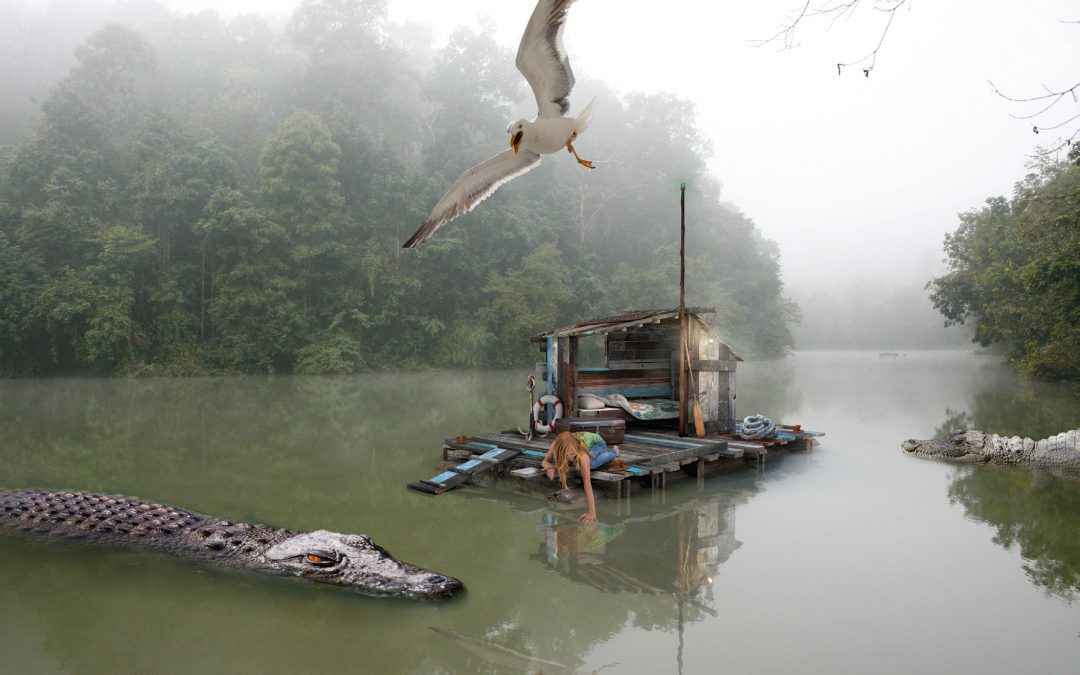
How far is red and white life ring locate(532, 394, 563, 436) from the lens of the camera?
8109 mm

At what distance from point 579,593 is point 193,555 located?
284 cm

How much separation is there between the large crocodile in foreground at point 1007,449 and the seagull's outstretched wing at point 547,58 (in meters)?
9.06

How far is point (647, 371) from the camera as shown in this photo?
9844 millimetres

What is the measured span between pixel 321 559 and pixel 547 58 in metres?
3.53

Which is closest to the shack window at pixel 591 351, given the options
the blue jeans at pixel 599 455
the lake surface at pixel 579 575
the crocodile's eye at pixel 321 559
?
the lake surface at pixel 579 575

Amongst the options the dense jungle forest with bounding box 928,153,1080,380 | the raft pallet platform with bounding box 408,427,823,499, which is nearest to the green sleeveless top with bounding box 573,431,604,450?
the raft pallet platform with bounding box 408,427,823,499

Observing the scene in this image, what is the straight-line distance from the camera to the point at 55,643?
3.38 meters

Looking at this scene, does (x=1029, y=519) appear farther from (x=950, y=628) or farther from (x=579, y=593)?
(x=579, y=593)

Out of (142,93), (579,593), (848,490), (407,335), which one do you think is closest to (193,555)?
(579,593)

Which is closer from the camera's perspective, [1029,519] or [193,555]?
[193,555]

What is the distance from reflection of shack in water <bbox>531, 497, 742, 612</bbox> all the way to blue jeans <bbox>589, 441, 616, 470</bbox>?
819mm

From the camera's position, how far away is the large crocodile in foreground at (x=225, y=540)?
3939 mm

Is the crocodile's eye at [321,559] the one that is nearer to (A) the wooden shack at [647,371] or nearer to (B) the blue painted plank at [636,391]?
(A) the wooden shack at [647,371]

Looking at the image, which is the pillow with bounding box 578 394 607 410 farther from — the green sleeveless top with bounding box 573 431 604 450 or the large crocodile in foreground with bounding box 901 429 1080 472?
the large crocodile in foreground with bounding box 901 429 1080 472
